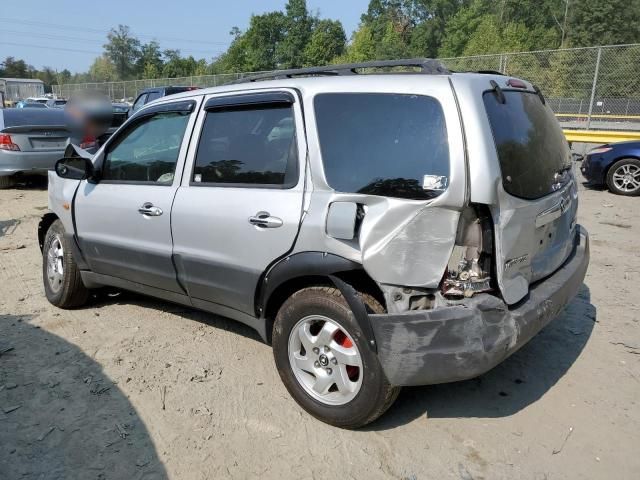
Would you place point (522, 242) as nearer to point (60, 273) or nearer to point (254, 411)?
Result: point (254, 411)

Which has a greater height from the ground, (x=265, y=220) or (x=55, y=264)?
(x=265, y=220)

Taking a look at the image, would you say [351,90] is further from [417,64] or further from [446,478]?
[446,478]

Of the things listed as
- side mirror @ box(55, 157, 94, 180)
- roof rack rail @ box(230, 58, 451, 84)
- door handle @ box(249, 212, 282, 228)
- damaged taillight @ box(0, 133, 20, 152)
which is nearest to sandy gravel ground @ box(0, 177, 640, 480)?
door handle @ box(249, 212, 282, 228)

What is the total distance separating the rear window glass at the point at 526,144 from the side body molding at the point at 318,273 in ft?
3.03

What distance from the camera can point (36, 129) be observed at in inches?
381

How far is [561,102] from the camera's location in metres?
14.6

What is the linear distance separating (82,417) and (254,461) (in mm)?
1122

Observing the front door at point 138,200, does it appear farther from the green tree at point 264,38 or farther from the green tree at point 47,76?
the green tree at point 47,76

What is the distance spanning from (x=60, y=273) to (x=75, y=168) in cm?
99

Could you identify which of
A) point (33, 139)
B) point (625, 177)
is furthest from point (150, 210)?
point (625, 177)

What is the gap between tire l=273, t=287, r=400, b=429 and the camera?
2729mm

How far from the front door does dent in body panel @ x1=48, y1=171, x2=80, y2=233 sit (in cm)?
11

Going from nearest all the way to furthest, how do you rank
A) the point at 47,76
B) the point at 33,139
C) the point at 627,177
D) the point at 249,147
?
the point at 249,147 < the point at 627,177 < the point at 33,139 < the point at 47,76

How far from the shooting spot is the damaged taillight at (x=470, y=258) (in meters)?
2.57
